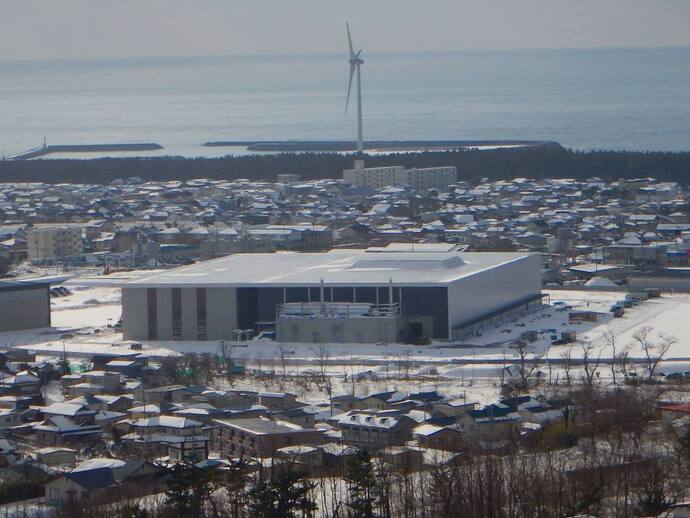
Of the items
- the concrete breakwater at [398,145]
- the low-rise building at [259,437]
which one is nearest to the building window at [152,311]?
the low-rise building at [259,437]

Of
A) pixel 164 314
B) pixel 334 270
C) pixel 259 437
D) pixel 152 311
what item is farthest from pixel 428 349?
pixel 259 437

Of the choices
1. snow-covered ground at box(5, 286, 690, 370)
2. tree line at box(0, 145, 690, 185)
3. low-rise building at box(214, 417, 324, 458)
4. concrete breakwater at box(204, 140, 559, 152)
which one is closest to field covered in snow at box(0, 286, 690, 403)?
snow-covered ground at box(5, 286, 690, 370)

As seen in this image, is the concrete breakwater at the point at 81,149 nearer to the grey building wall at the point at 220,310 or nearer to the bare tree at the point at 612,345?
the grey building wall at the point at 220,310

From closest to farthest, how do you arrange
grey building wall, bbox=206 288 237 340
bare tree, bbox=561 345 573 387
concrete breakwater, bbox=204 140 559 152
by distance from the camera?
bare tree, bbox=561 345 573 387 → grey building wall, bbox=206 288 237 340 → concrete breakwater, bbox=204 140 559 152

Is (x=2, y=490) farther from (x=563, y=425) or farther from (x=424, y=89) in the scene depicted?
(x=424, y=89)

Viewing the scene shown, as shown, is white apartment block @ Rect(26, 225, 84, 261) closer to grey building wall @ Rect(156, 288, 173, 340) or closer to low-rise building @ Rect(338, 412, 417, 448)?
grey building wall @ Rect(156, 288, 173, 340)

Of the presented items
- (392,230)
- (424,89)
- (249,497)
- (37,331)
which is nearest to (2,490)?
(249,497)
